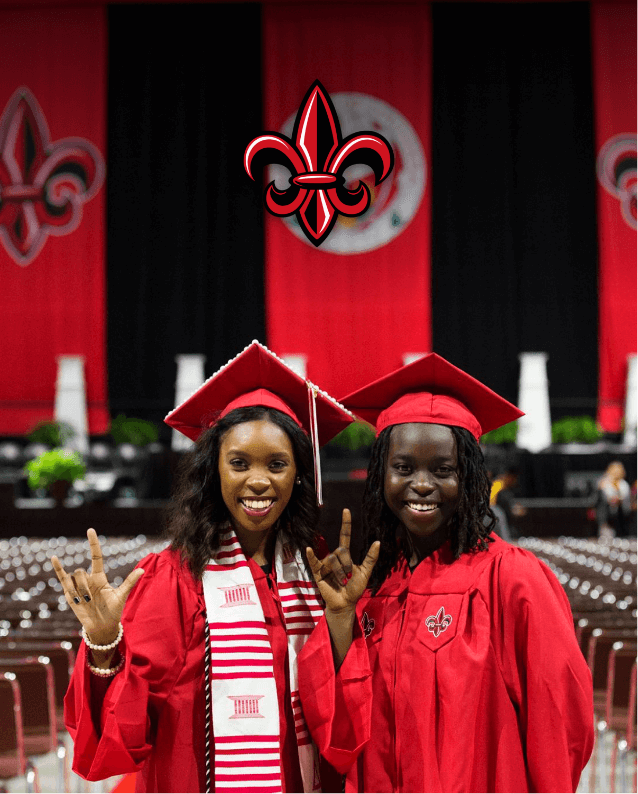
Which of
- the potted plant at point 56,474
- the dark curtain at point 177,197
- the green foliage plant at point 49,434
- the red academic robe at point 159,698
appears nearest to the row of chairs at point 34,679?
the red academic robe at point 159,698

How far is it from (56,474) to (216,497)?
950cm

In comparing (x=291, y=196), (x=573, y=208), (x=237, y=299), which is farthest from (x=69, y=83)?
(x=291, y=196)

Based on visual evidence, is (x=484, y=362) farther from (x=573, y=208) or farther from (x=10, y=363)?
(x=10, y=363)

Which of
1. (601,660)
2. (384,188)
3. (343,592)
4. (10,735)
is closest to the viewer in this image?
(343,592)

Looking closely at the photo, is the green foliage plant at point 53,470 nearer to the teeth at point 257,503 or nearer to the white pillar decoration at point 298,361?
the white pillar decoration at point 298,361

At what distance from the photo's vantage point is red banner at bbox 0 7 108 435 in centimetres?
1520

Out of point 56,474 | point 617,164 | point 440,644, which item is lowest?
point 56,474

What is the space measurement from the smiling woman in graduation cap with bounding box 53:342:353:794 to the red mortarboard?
10 centimetres

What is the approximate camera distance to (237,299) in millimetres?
16156

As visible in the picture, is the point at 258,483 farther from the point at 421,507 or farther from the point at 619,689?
the point at 619,689

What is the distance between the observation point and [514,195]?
1609cm

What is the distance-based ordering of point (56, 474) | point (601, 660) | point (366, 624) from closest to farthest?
point (366, 624) → point (601, 660) → point (56, 474)

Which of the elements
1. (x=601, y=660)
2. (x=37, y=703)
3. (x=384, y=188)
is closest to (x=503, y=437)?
(x=384, y=188)

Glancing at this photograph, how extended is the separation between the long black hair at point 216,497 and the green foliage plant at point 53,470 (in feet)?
30.9
